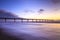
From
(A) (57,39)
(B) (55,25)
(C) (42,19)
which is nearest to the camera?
(A) (57,39)

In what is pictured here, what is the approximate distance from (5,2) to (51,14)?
1.62 m

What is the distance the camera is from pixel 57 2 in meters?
2.94

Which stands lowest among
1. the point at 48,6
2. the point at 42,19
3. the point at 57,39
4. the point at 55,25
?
the point at 57,39

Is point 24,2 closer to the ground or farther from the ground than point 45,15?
farther from the ground

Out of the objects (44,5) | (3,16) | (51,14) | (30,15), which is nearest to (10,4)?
(3,16)

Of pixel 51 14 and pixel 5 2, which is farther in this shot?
pixel 51 14

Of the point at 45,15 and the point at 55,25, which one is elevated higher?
the point at 45,15

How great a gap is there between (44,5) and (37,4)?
29cm

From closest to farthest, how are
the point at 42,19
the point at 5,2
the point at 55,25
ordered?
the point at 5,2 < the point at 42,19 < the point at 55,25

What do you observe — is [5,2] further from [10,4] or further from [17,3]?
[17,3]

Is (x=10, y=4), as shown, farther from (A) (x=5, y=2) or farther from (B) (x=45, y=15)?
(B) (x=45, y=15)

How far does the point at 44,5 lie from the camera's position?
2.98 m

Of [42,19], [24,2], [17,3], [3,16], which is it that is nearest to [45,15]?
[42,19]

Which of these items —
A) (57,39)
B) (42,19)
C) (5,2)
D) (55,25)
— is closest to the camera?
(57,39)
